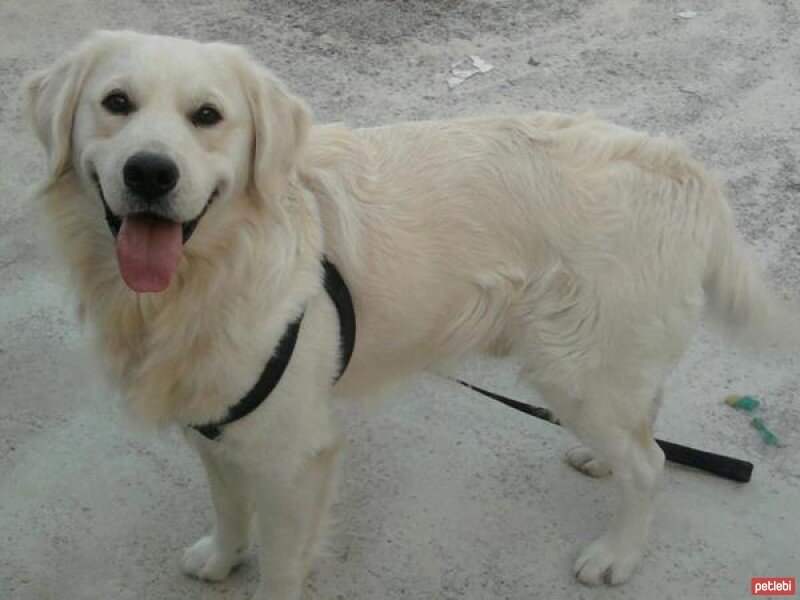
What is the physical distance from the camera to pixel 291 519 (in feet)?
8.14

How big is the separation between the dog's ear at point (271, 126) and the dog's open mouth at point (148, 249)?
0.61 ft

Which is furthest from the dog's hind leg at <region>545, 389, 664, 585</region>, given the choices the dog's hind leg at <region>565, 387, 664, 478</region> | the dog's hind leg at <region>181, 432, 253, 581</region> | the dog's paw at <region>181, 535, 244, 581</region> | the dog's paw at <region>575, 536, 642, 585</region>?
the dog's paw at <region>181, 535, 244, 581</region>

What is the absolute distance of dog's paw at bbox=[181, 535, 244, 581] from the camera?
9.11ft

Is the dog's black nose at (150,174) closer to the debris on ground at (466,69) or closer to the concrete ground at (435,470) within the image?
the concrete ground at (435,470)

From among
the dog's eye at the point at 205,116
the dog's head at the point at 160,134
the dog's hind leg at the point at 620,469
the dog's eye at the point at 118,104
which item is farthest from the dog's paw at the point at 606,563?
the dog's eye at the point at 118,104

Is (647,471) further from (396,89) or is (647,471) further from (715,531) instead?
(396,89)

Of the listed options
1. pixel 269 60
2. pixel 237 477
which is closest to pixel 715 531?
pixel 237 477

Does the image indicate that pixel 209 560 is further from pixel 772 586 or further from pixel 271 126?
pixel 772 586

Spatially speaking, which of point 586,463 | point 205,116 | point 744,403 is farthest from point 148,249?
point 744,403

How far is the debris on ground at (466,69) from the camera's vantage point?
503 cm

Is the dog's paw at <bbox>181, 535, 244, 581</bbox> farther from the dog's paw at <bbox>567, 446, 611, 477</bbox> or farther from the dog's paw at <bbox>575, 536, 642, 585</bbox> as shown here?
the dog's paw at <bbox>567, 446, 611, 477</bbox>

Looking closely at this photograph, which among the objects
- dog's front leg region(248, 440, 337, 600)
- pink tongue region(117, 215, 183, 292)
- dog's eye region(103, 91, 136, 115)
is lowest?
dog's front leg region(248, 440, 337, 600)

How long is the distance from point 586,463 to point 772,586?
69 cm

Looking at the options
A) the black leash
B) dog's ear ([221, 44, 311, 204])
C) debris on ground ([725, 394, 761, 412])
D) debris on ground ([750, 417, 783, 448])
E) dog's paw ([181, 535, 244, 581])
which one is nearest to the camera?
dog's ear ([221, 44, 311, 204])
